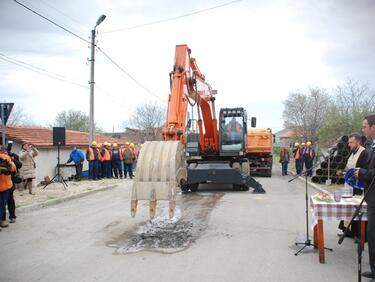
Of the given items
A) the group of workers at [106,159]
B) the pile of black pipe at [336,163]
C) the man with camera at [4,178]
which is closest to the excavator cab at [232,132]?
the pile of black pipe at [336,163]

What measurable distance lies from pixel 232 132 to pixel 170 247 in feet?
33.2

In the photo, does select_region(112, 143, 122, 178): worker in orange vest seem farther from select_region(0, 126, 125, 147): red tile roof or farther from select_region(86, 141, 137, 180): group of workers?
select_region(0, 126, 125, 147): red tile roof

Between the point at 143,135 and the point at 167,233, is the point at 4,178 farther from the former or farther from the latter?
the point at 143,135

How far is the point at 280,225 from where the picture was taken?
8.76 meters

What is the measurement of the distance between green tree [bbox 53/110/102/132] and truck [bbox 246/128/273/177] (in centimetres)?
3561

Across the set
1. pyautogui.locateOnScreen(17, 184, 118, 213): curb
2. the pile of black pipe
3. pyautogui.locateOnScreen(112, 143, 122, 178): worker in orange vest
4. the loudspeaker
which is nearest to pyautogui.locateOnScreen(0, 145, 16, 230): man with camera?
pyautogui.locateOnScreen(17, 184, 118, 213): curb

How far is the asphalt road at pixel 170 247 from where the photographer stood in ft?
18.6

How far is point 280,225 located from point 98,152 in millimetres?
12777

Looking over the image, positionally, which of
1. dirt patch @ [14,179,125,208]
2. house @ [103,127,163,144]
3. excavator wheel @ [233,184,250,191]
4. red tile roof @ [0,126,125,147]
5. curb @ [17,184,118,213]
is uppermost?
house @ [103,127,163,144]

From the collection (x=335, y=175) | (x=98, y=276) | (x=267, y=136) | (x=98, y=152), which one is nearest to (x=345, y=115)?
(x=267, y=136)

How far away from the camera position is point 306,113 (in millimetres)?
48188

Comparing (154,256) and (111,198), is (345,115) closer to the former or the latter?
(111,198)

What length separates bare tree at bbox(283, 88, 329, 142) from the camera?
45.1 meters

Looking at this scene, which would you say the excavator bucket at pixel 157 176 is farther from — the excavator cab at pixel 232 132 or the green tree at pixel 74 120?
the green tree at pixel 74 120
